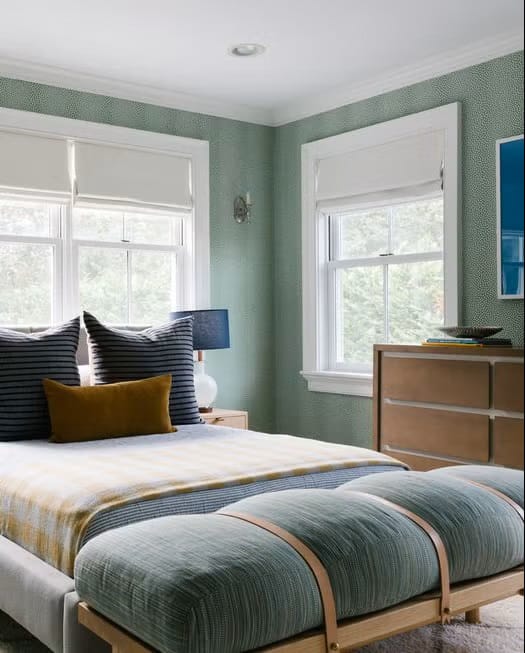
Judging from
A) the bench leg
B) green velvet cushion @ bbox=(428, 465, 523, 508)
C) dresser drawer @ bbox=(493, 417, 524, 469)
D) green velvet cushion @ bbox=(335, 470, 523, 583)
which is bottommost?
the bench leg

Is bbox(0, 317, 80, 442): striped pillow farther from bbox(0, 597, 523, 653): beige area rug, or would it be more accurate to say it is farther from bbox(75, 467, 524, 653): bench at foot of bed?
bbox(75, 467, 524, 653): bench at foot of bed

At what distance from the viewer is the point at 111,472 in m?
2.38

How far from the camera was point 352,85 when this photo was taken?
14.5ft

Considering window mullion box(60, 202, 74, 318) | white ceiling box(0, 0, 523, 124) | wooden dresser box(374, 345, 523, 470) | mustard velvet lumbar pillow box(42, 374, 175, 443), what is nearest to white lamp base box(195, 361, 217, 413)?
window mullion box(60, 202, 74, 318)

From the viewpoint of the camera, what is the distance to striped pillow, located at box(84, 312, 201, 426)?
3463 millimetres

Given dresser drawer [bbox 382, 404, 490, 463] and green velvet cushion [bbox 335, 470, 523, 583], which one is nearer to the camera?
green velvet cushion [bbox 335, 470, 523, 583]

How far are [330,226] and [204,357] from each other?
1.14m

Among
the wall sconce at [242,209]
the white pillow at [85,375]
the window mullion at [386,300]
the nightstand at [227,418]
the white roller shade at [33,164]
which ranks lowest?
the nightstand at [227,418]

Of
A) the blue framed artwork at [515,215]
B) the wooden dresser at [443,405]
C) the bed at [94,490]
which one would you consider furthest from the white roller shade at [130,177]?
the blue framed artwork at [515,215]

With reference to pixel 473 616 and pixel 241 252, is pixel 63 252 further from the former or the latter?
pixel 473 616

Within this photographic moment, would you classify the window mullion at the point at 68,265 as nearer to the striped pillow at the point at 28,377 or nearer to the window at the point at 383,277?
the striped pillow at the point at 28,377

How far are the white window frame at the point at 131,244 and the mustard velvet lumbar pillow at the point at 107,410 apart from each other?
1148 mm

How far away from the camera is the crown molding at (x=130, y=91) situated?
4078mm

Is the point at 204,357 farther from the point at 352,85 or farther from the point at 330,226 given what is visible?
the point at 352,85
